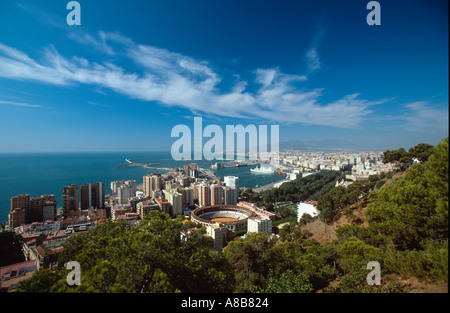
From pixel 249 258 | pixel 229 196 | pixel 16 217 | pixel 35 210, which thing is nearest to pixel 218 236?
pixel 249 258

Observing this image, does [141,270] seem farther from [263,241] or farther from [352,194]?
[352,194]

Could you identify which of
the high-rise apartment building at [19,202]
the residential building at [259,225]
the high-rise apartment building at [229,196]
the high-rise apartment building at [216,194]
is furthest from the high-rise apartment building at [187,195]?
the high-rise apartment building at [19,202]

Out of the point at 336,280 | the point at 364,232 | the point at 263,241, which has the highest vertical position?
the point at 263,241

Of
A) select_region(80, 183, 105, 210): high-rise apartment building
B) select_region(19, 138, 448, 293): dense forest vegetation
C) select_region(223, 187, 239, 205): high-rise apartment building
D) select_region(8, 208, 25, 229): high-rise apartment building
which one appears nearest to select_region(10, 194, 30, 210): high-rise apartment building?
select_region(8, 208, 25, 229): high-rise apartment building

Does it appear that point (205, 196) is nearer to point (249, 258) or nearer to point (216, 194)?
point (216, 194)

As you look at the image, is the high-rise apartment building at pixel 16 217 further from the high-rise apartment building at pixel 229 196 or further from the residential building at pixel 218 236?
the high-rise apartment building at pixel 229 196
